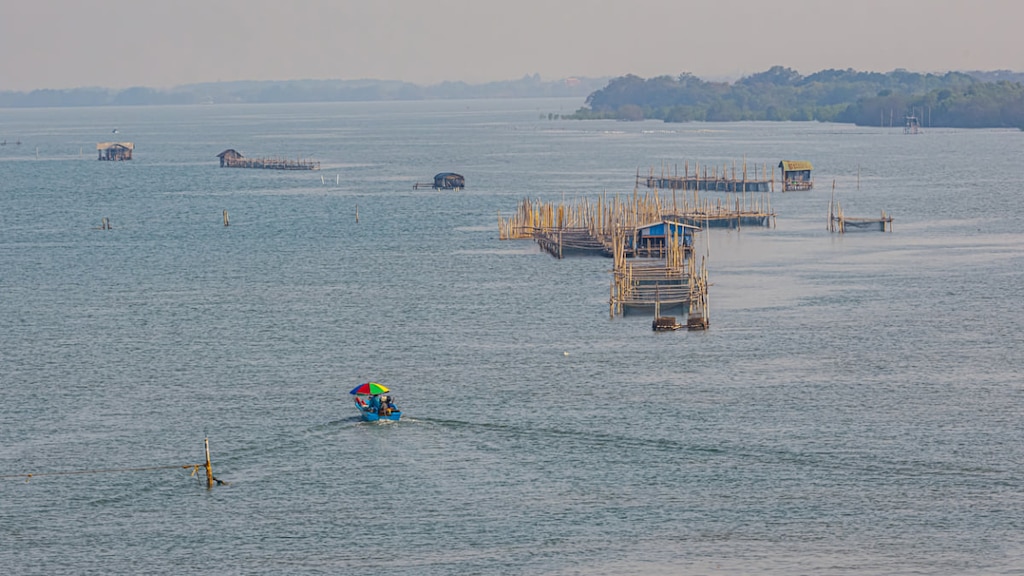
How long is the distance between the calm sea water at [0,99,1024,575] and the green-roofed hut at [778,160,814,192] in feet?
171

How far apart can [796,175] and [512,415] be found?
115218 mm

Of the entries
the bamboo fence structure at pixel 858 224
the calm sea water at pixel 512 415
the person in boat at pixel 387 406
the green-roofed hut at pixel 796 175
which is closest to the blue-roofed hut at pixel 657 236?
the calm sea water at pixel 512 415

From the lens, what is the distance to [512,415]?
64125 millimetres

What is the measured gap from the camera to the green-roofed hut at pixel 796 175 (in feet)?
554

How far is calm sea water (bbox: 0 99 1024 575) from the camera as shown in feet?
162

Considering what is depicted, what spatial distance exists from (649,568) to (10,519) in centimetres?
2344

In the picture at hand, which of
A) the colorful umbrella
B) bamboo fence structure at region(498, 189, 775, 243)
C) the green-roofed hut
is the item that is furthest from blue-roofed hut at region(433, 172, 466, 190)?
the colorful umbrella

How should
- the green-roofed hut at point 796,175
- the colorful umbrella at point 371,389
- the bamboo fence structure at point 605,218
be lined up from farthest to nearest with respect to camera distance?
the green-roofed hut at point 796,175, the bamboo fence structure at point 605,218, the colorful umbrella at point 371,389

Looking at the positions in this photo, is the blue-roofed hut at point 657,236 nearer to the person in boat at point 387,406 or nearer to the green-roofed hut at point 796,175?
the person in boat at point 387,406

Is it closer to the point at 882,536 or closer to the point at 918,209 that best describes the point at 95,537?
the point at 882,536

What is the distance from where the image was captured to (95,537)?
166 feet

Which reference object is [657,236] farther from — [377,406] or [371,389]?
[371,389]

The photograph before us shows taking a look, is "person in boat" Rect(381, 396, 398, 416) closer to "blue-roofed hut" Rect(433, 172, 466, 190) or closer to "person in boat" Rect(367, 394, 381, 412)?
"person in boat" Rect(367, 394, 381, 412)

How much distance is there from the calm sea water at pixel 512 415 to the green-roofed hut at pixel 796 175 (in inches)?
2055
